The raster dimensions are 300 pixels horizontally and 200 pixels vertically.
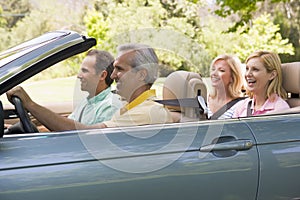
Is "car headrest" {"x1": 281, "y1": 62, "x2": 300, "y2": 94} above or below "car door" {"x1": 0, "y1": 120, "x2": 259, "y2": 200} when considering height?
above

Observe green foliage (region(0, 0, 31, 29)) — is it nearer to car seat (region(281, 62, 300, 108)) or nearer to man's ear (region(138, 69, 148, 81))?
car seat (region(281, 62, 300, 108))

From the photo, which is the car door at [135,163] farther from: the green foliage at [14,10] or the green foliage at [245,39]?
the green foliage at [14,10]

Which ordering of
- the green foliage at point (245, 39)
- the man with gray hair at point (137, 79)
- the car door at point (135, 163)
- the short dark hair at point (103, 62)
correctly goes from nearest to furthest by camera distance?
the car door at point (135, 163), the man with gray hair at point (137, 79), the short dark hair at point (103, 62), the green foliage at point (245, 39)

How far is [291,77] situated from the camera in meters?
3.08

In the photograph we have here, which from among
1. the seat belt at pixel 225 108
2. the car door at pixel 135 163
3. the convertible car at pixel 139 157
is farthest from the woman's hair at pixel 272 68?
the car door at pixel 135 163

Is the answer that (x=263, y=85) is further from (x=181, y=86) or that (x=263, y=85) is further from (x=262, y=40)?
(x=262, y=40)

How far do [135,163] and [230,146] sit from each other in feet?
1.55

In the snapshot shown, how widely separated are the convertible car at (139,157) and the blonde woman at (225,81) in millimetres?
891

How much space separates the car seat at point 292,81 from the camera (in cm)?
301

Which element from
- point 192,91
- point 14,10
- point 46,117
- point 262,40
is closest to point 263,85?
point 192,91

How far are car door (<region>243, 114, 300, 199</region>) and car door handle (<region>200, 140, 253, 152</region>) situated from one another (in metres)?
0.06

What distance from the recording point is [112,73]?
283 centimetres

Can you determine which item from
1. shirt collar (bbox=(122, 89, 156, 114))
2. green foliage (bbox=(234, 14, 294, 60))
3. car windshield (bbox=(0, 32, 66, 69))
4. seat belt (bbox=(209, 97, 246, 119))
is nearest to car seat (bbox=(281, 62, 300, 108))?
seat belt (bbox=(209, 97, 246, 119))

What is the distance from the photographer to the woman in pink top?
3.04 meters
